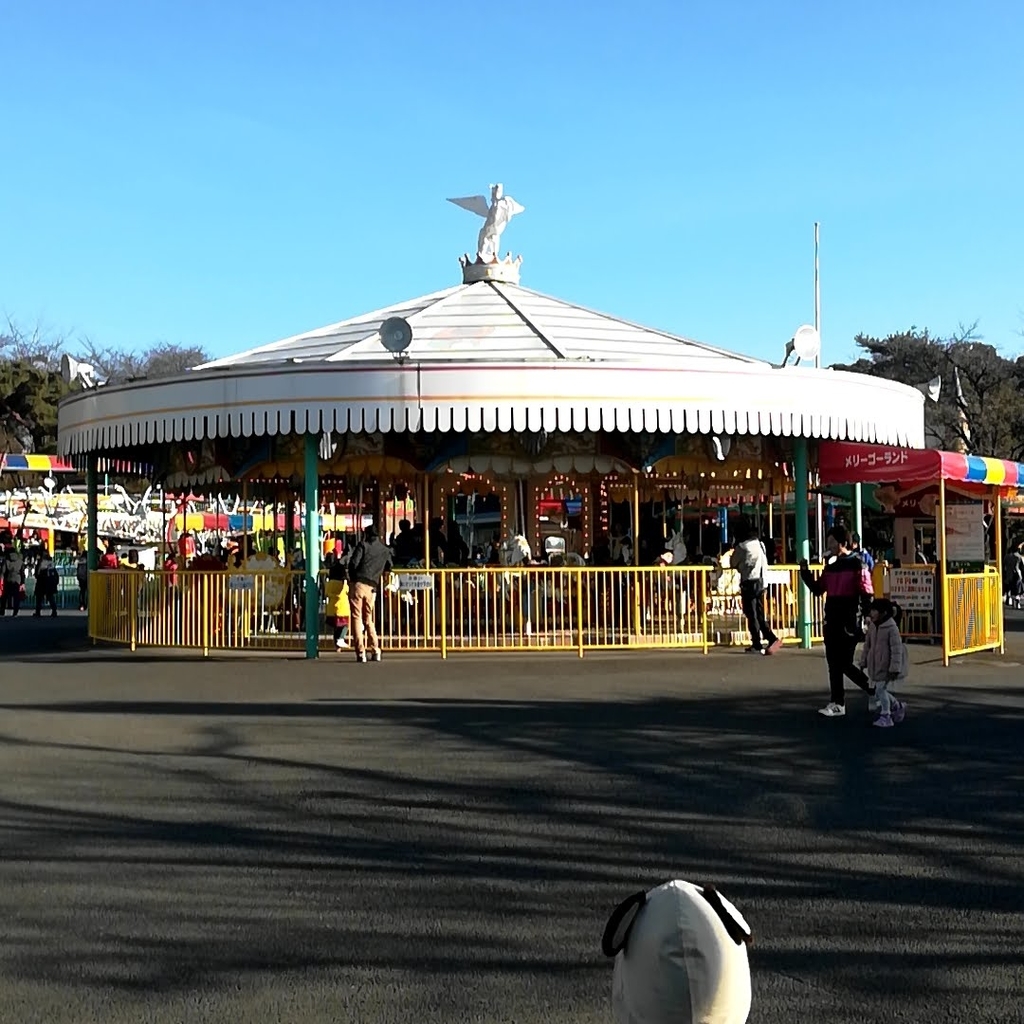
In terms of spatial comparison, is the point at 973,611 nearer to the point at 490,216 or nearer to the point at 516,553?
the point at 516,553

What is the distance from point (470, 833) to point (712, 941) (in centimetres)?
518

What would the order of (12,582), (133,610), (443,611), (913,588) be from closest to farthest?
(443,611)
(133,610)
(913,588)
(12,582)

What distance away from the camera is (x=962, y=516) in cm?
1809

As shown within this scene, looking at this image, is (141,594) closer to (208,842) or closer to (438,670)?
(438,670)

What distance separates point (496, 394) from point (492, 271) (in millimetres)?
7075

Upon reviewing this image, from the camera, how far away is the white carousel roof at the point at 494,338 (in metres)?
18.4

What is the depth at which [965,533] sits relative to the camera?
58.8ft

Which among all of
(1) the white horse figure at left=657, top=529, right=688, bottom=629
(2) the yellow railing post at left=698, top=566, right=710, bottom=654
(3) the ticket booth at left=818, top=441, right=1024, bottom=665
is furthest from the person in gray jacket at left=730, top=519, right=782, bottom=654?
(3) the ticket booth at left=818, top=441, right=1024, bottom=665

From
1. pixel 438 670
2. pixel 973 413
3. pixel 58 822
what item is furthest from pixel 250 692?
pixel 973 413

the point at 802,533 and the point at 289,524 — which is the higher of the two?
the point at 289,524

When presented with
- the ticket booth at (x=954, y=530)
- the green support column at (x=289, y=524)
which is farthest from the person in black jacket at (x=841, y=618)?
the green support column at (x=289, y=524)

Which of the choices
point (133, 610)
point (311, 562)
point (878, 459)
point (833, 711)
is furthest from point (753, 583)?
point (133, 610)

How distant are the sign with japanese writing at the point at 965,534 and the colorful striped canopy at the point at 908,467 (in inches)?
19.8

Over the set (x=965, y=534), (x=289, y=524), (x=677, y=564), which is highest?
(x=289, y=524)
